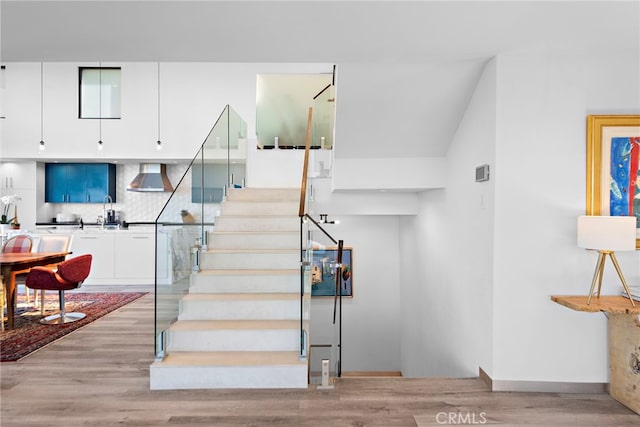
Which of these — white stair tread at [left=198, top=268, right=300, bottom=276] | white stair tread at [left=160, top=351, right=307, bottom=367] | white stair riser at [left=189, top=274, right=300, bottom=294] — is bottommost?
white stair tread at [left=160, top=351, right=307, bottom=367]

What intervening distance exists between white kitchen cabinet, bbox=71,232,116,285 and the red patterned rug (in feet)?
2.22

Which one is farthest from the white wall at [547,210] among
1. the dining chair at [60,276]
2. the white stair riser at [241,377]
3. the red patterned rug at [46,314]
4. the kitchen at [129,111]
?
the kitchen at [129,111]

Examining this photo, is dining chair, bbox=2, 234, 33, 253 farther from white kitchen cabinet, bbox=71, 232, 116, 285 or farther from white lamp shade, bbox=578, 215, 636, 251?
white lamp shade, bbox=578, 215, 636, 251

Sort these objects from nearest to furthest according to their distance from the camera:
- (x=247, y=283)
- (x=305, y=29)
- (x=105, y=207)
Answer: (x=305, y=29) < (x=247, y=283) < (x=105, y=207)

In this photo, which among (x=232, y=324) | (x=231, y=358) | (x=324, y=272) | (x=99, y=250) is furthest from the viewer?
(x=99, y=250)

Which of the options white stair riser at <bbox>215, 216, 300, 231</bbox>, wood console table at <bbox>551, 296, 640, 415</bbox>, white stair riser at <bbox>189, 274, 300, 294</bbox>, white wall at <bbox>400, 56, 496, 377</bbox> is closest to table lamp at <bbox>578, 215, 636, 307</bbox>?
wood console table at <bbox>551, 296, 640, 415</bbox>

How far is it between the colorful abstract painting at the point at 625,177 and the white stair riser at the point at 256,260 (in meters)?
2.99

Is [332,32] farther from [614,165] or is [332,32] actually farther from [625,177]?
[625,177]

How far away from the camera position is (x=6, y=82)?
8.12 meters

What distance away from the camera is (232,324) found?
3.85 m

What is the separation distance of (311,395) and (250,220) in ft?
8.79

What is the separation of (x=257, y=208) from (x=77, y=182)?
4.88m

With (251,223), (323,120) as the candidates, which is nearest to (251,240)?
(251,223)

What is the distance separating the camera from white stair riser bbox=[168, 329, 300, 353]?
11.9ft
